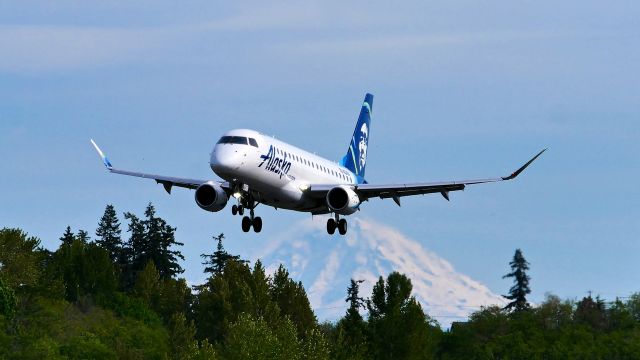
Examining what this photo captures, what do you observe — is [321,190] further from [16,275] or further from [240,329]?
[16,275]

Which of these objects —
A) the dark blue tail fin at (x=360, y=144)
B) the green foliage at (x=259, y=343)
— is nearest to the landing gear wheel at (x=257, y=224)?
the dark blue tail fin at (x=360, y=144)

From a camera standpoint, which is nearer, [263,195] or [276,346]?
[263,195]

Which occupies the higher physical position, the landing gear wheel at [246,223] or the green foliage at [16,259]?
the green foliage at [16,259]

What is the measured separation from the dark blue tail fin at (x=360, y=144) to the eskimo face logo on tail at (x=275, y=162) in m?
20.2

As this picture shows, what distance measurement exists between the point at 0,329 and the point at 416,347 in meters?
44.4

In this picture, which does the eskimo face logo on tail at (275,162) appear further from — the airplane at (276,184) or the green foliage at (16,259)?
the green foliage at (16,259)

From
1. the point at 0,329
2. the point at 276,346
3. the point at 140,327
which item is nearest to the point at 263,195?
the point at 276,346

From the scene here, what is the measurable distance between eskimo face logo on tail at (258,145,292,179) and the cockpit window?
1.21 meters

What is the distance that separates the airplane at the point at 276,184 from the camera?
8619 centimetres

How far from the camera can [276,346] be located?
159000 millimetres

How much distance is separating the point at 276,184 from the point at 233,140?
12.5ft

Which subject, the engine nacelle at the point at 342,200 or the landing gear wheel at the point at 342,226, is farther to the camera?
the landing gear wheel at the point at 342,226

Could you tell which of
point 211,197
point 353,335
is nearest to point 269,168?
point 211,197

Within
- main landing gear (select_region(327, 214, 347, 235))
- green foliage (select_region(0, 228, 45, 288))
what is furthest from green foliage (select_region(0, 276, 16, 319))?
main landing gear (select_region(327, 214, 347, 235))
